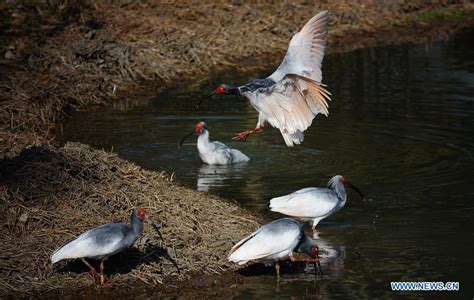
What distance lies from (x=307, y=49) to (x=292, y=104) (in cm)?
94

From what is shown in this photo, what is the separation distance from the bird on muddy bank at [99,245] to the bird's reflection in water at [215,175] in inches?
128

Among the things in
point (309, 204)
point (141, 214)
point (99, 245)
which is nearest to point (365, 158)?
point (309, 204)

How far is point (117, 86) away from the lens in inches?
646

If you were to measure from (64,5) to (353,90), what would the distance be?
18.6 feet

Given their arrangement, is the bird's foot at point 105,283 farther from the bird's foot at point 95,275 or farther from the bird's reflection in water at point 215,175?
the bird's reflection in water at point 215,175

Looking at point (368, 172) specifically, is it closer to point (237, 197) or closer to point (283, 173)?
point (283, 173)

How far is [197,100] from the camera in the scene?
51.9 ft

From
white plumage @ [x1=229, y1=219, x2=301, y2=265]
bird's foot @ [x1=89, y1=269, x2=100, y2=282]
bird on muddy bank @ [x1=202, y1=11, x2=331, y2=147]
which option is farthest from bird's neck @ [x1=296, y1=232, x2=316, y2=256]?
bird on muddy bank @ [x1=202, y1=11, x2=331, y2=147]

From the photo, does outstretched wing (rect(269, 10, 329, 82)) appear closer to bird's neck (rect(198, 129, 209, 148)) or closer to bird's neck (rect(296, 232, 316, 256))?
bird's neck (rect(198, 129, 209, 148))

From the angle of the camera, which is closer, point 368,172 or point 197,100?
point 368,172

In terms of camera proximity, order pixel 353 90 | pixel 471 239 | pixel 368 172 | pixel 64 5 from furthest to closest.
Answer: pixel 64 5 → pixel 353 90 → pixel 368 172 → pixel 471 239

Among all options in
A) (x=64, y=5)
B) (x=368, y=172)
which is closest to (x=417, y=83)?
(x=368, y=172)

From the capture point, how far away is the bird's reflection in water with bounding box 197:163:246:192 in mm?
11648

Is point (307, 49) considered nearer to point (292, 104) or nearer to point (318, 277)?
point (292, 104)
